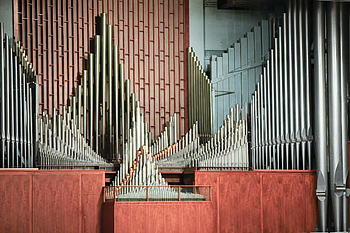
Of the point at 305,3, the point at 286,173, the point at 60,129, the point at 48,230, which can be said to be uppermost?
the point at 305,3

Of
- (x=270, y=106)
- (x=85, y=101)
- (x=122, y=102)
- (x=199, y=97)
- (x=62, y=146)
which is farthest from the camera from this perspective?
(x=199, y=97)

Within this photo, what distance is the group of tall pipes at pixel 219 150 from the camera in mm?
13273

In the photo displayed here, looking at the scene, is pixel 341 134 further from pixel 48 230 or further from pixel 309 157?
pixel 48 230

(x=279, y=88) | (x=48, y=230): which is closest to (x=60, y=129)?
(x=48, y=230)

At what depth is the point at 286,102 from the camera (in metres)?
13.1

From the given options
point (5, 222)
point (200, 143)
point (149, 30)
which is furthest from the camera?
point (149, 30)

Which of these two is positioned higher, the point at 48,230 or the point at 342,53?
the point at 342,53

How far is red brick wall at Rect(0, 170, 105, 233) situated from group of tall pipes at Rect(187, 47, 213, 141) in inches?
98.2

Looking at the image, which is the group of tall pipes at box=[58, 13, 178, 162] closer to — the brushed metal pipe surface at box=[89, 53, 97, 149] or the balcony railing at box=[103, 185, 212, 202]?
the brushed metal pipe surface at box=[89, 53, 97, 149]

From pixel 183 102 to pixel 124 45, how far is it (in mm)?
1748

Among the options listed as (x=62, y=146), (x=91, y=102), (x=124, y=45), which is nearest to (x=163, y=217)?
(x=62, y=146)

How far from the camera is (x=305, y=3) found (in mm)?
13000

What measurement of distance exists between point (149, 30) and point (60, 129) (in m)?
3.11

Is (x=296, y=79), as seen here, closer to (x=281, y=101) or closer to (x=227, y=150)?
(x=281, y=101)
